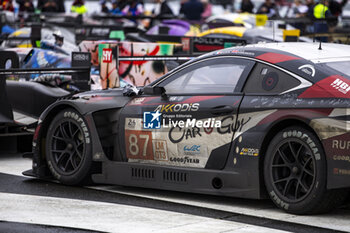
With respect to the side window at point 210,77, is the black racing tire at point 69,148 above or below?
below

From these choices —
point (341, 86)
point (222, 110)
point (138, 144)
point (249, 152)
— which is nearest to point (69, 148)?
point (138, 144)

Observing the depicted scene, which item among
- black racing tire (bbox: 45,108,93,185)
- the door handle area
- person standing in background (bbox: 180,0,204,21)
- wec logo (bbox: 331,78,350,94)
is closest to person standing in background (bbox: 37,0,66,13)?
person standing in background (bbox: 180,0,204,21)

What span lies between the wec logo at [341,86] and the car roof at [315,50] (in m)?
0.45

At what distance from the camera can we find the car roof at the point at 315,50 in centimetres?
736

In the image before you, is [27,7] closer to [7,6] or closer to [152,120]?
[7,6]

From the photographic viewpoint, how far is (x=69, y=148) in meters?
8.64

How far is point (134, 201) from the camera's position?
25.6 feet

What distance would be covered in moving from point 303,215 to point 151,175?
1722 mm

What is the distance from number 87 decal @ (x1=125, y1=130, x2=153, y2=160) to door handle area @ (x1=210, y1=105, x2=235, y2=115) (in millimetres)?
791

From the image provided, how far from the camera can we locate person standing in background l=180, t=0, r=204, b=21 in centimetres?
2853

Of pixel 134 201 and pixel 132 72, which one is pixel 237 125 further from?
pixel 132 72

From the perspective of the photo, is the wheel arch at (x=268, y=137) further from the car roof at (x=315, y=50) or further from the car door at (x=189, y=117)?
the car roof at (x=315, y=50)

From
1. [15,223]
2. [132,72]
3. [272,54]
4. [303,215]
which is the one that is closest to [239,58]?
[272,54]

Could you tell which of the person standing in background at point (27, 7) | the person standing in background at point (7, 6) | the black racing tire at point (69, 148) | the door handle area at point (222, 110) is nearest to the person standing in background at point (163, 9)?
the person standing in background at point (7, 6)
